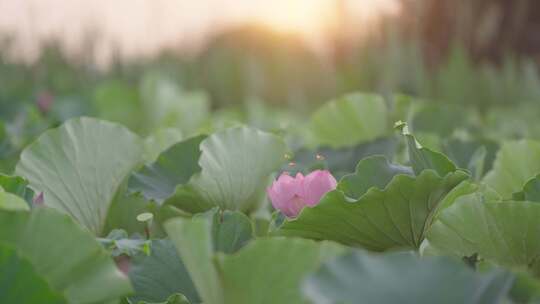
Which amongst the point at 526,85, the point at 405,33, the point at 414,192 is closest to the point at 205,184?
the point at 414,192

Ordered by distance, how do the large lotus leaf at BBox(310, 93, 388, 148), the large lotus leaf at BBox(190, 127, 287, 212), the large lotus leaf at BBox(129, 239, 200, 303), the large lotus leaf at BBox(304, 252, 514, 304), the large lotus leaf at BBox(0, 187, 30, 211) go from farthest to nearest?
the large lotus leaf at BBox(310, 93, 388, 148), the large lotus leaf at BBox(190, 127, 287, 212), the large lotus leaf at BBox(129, 239, 200, 303), the large lotus leaf at BBox(0, 187, 30, 211), the large lotus leaf at BBox(304, 252, 514, 304)

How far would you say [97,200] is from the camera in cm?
77

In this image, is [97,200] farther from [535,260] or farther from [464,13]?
[464,13]

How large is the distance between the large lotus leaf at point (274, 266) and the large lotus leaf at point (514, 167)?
51 centimetres

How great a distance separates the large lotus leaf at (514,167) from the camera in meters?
0.92

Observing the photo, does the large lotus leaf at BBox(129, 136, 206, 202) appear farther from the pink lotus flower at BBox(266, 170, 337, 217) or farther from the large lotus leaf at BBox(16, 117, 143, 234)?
the pink lotus flower at BBox(266, 170, 337, 217)

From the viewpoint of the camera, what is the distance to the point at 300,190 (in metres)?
0.69

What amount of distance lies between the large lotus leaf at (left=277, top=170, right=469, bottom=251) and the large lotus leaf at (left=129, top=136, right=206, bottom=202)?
0.22 meters

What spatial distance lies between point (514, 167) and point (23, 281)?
2.07 feet

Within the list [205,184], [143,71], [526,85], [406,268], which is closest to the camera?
[406,268]

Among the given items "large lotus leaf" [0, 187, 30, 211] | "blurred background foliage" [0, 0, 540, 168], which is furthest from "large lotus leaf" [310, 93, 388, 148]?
"large lotus leaf" [0, 187, 30, 211]

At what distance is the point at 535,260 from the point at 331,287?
10.0 inches

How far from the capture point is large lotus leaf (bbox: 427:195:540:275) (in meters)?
0.57

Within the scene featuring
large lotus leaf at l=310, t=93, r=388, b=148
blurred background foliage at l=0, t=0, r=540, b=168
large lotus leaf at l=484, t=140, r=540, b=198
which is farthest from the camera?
blurred background foliage at l=0, t=0, r=540, b=168
